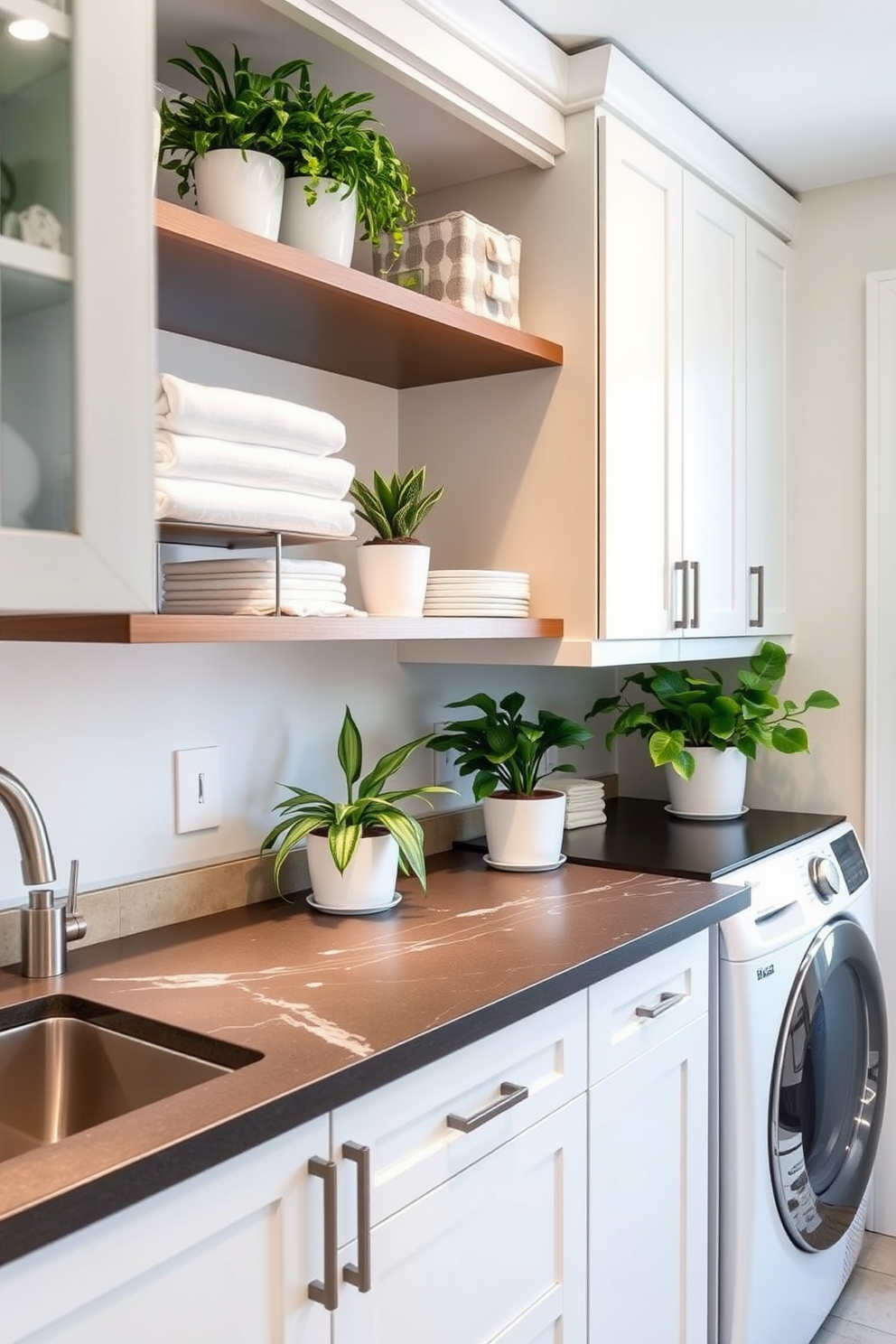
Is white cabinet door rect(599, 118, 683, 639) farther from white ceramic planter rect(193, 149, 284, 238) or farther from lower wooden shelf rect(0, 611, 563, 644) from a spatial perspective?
white ceramic planter rect(193, 149, 284, 238)

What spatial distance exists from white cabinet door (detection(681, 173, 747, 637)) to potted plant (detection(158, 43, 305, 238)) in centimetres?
98

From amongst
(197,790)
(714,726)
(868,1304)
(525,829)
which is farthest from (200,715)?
(868,1304)

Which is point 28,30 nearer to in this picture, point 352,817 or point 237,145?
point 237,145

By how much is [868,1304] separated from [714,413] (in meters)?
1.83

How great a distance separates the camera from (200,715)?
1.78 metres

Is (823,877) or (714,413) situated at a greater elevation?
(714,413)

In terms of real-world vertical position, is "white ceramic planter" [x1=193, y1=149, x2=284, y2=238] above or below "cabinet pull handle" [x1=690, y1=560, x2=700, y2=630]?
above

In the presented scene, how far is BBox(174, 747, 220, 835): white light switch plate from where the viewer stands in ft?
5.71

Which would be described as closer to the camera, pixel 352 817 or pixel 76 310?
pixel 76 310

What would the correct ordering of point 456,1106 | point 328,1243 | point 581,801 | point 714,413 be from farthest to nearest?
point 581,801 → point 714,413 → point 456,1106 → point 328,1243

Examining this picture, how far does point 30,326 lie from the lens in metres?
1.08

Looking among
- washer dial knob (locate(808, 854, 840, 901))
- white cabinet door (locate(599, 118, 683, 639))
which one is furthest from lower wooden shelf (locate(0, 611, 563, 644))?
washer dial knob (locate(808, 854, 840, 901))

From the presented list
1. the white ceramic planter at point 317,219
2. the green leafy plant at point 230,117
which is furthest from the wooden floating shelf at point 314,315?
the green leafy plant at point 230,117

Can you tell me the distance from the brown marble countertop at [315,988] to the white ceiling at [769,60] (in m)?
1.40
